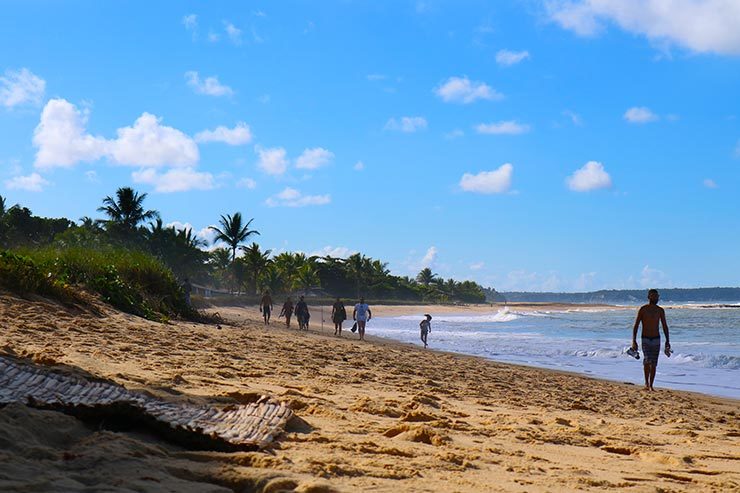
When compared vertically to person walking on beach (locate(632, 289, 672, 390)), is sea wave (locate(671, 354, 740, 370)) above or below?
below

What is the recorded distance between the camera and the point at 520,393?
8.34 meters

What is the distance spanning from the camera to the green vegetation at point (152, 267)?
46.1 feet

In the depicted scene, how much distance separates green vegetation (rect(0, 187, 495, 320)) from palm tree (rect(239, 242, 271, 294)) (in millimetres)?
90

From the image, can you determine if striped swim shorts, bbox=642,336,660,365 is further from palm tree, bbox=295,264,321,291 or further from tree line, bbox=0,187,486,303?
palm tree, bbox=295,264,321,291

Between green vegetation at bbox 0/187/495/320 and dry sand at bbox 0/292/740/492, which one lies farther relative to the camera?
green vegetation at bbox 0/187/495/320

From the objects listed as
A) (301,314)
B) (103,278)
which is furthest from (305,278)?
(103,278)

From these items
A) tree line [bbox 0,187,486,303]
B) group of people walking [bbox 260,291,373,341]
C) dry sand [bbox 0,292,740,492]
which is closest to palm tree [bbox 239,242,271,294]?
tree line [bbox 0,187,486,303]

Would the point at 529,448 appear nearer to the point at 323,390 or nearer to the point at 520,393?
the point at 323,390

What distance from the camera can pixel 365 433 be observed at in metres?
4.25

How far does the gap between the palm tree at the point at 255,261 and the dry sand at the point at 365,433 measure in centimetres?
5282

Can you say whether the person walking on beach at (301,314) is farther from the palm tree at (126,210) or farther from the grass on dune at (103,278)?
the palm tree at (126,210)

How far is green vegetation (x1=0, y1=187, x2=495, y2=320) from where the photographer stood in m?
14.1

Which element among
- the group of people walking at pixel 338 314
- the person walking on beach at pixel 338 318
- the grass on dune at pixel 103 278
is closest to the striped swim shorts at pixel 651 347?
the grass on dune at pixel 103 278

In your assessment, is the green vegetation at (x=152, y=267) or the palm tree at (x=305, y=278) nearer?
the green vegetation at (x=152, y=267)
